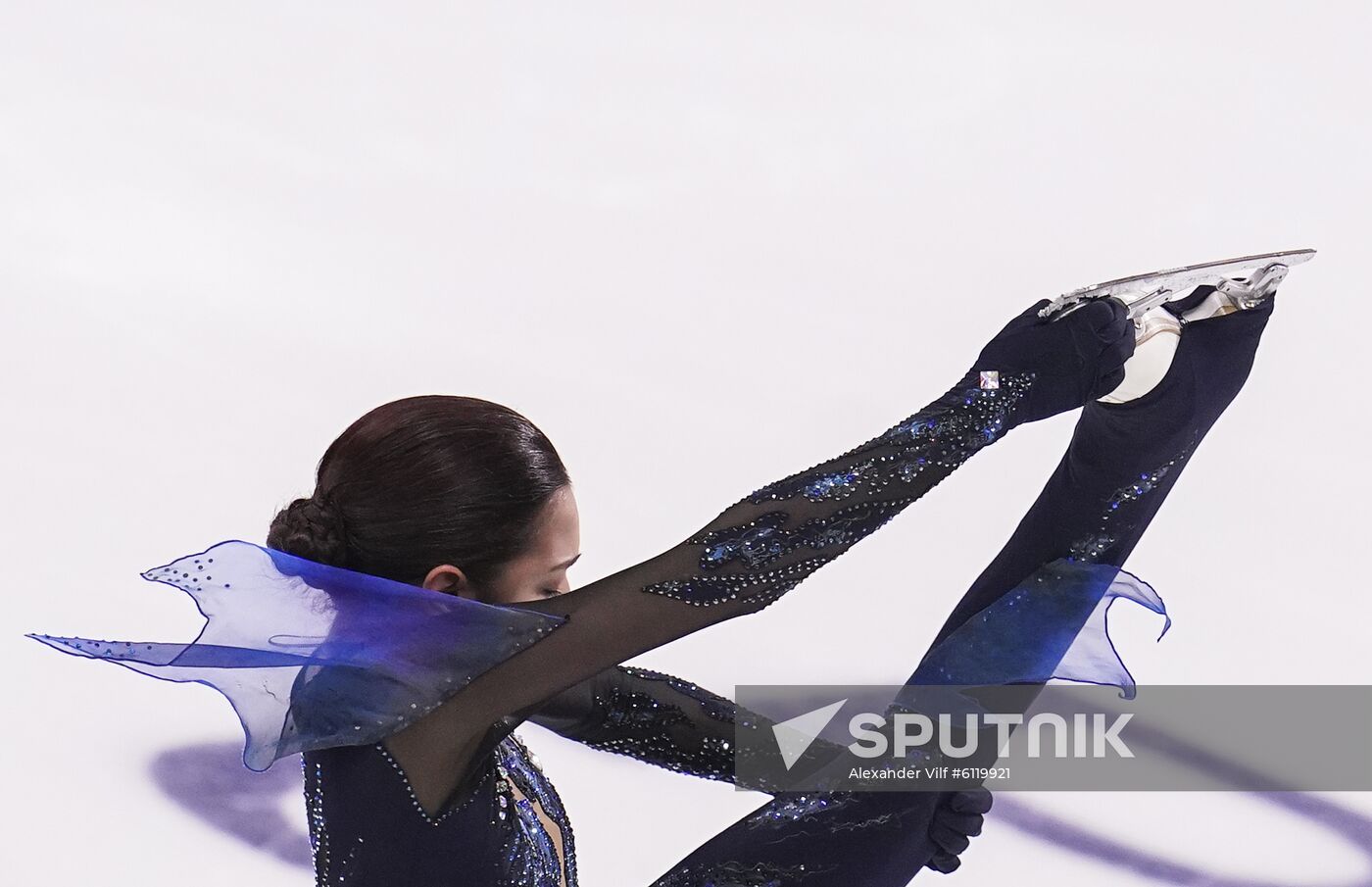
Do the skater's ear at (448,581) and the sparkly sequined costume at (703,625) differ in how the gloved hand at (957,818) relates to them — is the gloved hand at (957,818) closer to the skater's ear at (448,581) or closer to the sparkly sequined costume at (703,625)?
the sparkly sequined costume at (703,625)

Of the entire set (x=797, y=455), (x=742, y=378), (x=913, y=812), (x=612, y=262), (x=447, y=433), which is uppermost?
(x=612, y=262)

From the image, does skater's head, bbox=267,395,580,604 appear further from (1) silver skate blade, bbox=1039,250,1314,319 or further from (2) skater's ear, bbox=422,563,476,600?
(1) silver skate blade, bbox=1039,250,1314,319

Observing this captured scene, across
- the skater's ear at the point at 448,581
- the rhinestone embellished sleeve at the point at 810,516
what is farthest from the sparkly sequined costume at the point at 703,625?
the skater's ear at the point at 448,581

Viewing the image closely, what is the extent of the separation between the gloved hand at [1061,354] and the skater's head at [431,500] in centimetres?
45

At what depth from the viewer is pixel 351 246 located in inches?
144

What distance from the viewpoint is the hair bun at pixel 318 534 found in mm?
1405

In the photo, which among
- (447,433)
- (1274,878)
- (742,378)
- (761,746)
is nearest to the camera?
(447,433)

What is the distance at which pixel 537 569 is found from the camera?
1.47 metres

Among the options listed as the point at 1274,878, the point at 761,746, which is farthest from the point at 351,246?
the point at 1274,878

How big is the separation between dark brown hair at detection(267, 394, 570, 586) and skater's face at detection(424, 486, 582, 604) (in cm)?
1

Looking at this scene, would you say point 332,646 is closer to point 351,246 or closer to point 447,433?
point 447,433

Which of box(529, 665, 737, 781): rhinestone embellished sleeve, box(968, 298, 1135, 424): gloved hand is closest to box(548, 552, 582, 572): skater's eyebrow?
box(529, 665, 737, 781): rhinestone embellished sleeve

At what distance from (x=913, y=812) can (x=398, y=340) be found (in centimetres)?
201

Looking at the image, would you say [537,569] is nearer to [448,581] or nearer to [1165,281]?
[448,581]
